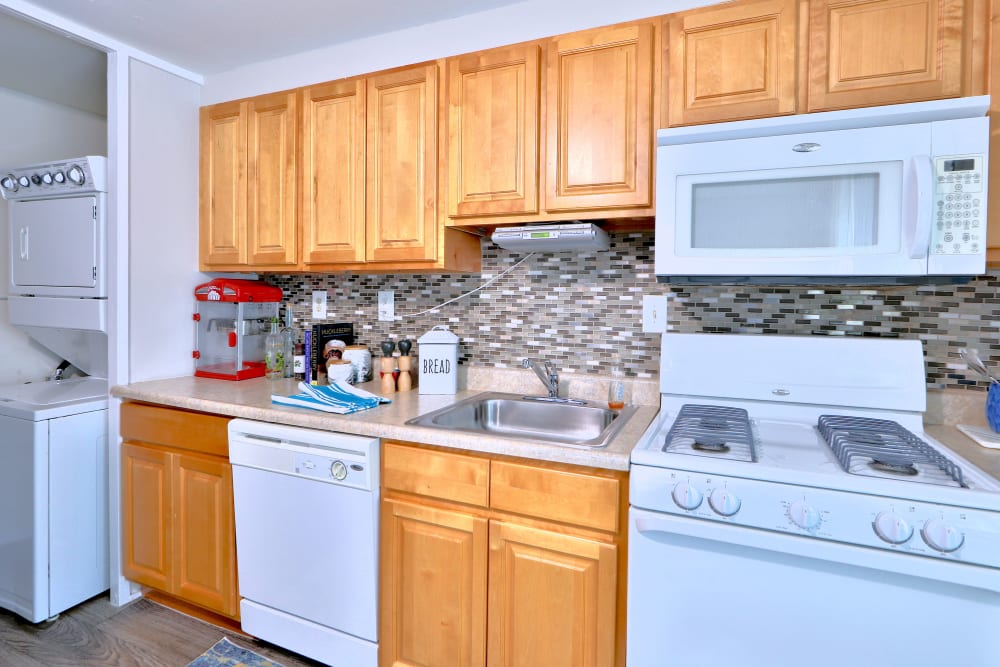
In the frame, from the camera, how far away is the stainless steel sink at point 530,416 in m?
1.91

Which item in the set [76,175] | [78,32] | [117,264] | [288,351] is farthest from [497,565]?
[78,32]

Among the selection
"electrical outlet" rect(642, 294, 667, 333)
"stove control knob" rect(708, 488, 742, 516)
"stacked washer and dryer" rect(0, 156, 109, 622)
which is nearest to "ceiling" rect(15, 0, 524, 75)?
"stacked washer and dryer" rect(0, 156, 109, 622)

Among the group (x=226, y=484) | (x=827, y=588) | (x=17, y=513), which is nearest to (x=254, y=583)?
(x=226, y=484)

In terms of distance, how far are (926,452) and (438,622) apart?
1.36 m

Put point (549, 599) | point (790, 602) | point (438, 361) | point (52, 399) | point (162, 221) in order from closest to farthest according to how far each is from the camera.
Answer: point (790, 602), point (549, 599), point (438, 361), point (52, 399), point (162, 221)

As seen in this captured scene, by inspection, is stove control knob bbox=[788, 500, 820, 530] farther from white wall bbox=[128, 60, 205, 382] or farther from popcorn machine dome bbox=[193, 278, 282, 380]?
white wall bbox=[128, 60, 205, 382]

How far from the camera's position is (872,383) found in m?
1.56

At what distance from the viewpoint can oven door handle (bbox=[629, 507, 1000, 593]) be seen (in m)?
1.05

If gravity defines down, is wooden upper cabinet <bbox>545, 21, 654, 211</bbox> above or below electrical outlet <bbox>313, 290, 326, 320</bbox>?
above

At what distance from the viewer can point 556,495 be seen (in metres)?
1.44

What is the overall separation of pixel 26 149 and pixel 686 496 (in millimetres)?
3522

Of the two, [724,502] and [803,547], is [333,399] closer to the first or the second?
[724,502]

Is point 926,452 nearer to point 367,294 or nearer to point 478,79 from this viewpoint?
point 478,79

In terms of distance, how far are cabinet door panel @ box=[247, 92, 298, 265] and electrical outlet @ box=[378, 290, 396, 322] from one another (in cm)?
41
